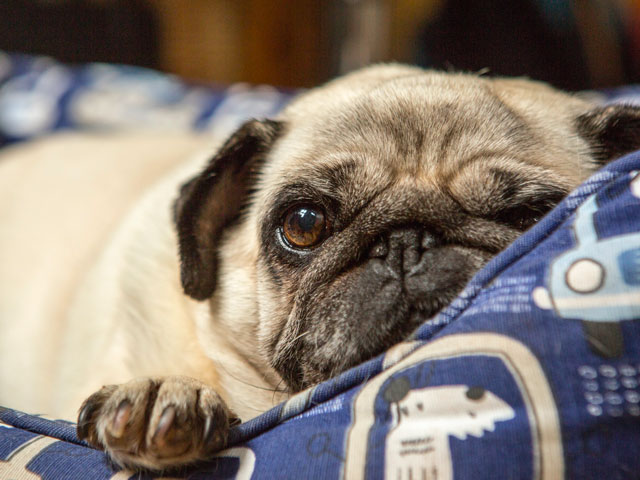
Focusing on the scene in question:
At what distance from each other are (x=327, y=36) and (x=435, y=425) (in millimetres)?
5389

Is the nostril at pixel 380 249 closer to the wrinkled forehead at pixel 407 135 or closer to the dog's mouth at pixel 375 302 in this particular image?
the dog's mouth at pixel 375 302

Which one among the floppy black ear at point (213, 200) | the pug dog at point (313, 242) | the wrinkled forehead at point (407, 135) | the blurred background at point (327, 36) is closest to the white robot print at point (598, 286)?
the pug dog at point (313, 242)

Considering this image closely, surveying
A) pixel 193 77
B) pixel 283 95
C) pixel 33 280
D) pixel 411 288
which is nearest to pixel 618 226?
pixel 411 288

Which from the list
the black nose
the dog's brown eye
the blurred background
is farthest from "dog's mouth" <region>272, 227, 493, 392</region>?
the blurred background

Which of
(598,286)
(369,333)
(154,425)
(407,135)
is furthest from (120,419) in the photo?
(407,135)

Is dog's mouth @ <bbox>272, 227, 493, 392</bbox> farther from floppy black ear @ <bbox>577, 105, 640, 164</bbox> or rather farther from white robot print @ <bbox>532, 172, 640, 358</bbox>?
floppy black ear @ <bbox>577, 105, 640, 164</bbox>

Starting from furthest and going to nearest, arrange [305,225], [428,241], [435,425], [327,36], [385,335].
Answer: [327,36], [305,225], [428,241], [385,335], [435,425]

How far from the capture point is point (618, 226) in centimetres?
87

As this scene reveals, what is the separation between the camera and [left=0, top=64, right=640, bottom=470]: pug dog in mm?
1100

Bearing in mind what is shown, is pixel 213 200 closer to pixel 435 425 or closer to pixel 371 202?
pixel 371 202

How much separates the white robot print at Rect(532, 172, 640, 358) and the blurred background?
3.45m

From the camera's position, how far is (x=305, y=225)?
1310mm

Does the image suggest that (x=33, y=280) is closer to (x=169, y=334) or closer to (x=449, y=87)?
(x=169, y=334)

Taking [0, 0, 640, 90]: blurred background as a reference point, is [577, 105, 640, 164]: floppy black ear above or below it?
below
